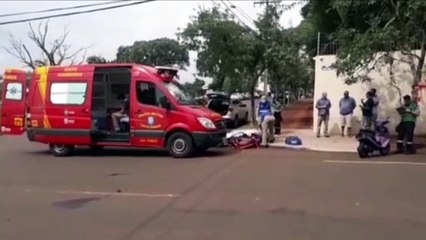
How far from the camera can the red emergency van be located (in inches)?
614

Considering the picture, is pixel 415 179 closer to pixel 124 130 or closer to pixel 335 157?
pixel 335 157

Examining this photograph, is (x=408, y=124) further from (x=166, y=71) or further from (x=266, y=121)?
(x=166, y=71)

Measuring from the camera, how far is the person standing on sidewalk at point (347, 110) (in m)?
20.8

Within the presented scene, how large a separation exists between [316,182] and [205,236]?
185 inches

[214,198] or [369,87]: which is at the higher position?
[369,87]

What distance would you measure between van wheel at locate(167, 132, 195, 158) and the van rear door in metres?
4.76

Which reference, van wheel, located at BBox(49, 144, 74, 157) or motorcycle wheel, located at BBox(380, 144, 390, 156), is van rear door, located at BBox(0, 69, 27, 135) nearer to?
van wheel, located at BBox(49, 144, 74, 157)

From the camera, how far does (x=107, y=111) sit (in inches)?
648

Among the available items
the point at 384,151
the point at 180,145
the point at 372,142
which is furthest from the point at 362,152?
the point at 180,145

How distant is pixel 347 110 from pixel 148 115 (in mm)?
8342

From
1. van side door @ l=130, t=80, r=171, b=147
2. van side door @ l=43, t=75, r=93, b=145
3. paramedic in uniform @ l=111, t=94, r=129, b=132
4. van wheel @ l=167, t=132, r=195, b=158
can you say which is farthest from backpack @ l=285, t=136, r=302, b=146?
van side door @ l=43, t=75, r=93, b=145

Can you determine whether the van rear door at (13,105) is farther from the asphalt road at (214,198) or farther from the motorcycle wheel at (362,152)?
the motorcycle wheel at (362,152)

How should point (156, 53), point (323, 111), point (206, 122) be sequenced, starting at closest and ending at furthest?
point (206, 122)
point (323, 111)
point (156, 53)

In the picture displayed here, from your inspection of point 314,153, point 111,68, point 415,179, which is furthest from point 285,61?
point 415,179
